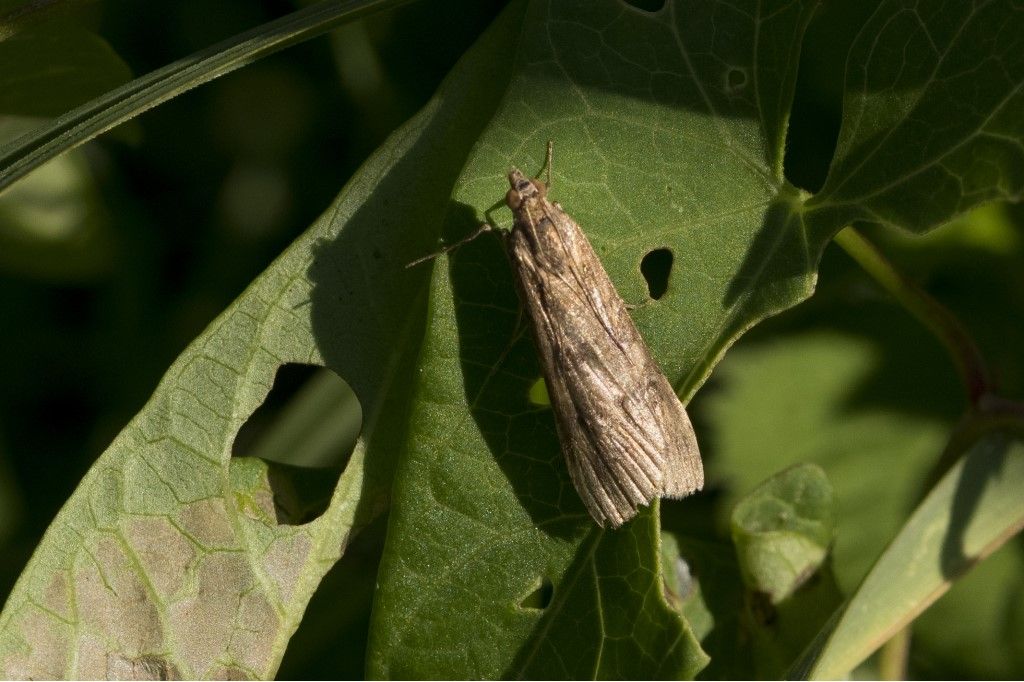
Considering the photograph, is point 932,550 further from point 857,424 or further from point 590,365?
point 857,424

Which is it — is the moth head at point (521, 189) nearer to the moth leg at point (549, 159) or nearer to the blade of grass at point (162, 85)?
the moth leg at point (549, 159)

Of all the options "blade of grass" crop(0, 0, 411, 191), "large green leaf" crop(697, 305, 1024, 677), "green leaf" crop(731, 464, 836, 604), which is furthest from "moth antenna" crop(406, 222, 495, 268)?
"large green leaf" crop(697, 305, 1024, 677)

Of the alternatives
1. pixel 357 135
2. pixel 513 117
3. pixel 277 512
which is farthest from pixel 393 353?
pixel 357 135

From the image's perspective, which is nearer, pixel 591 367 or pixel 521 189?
pixel 521 189

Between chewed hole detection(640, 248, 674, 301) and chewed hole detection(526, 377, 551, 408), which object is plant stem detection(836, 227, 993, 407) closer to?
chewed hole detection(526, 377, 551, 408)

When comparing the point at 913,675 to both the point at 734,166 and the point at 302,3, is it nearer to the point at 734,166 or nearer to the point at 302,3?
the point at 734,166

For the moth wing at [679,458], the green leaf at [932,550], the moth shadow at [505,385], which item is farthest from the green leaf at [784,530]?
the moth shadow at [505,385]

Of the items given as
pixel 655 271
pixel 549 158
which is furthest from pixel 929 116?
pixel 655 271
